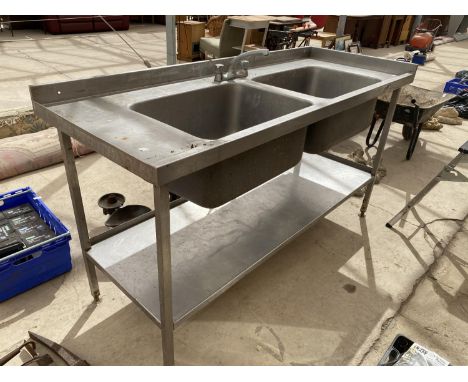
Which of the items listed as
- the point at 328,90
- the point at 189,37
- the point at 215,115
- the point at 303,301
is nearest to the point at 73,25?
the point at 189,37

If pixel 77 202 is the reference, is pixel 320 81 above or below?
above

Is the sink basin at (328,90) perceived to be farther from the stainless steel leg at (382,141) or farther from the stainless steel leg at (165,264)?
the stainless steel leg at (165,264)

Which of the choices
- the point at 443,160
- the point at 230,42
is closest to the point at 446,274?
the point at 443,160

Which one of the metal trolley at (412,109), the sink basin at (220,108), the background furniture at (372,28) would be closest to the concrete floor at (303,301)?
the sink basin at (220,108)

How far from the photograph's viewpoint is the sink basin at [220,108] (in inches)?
63.1

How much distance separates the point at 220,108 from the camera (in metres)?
1.83

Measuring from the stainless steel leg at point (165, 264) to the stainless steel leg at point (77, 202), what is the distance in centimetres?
54

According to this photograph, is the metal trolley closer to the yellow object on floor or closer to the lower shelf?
the yellow object on floor

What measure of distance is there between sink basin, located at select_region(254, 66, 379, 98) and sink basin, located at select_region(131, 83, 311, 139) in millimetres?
297

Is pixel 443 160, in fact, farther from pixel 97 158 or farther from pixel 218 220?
pixel 97 158

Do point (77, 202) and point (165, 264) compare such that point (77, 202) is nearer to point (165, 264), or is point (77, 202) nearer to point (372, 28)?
point (165, 264)

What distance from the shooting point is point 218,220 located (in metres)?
2.06

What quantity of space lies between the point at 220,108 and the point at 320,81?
812 millimetres

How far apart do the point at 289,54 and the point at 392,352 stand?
5.83 ft
